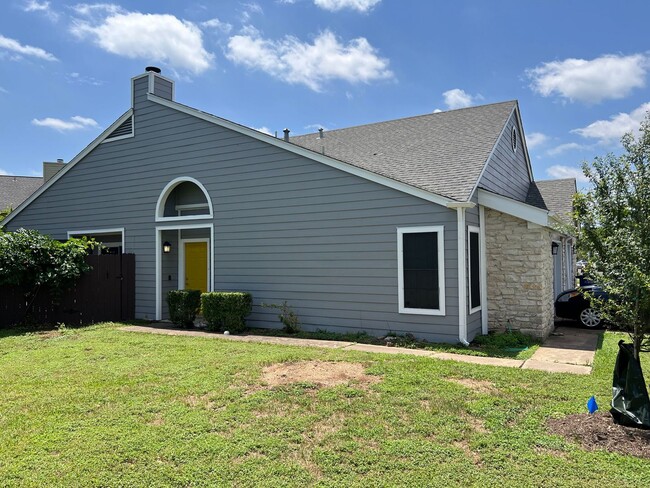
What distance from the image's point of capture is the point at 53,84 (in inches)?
567

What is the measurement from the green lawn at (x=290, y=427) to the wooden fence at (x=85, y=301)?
4.78 meters

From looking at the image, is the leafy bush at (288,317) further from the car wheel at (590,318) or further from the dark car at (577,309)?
the car wheel at (590,318)

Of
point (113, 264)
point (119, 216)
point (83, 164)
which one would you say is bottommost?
point (113, 264)

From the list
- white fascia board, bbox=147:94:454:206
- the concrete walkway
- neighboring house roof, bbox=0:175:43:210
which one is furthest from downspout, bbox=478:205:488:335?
neighboring house roof, bbox=0:175:43:210

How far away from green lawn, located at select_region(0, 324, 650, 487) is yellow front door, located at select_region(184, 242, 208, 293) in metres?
5.31

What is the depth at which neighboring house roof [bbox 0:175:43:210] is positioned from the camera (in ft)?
82.0

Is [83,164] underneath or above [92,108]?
underneath

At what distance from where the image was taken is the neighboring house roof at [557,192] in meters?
12.0

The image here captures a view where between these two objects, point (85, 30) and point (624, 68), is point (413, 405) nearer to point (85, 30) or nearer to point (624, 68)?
point (85, 30)

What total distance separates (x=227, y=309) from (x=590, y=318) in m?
8.31

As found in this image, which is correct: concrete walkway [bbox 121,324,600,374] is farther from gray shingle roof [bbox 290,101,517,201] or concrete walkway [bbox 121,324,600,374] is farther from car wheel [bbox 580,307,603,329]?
gray shingle roof [bbox 290,101,517,201]

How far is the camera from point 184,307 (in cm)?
1014

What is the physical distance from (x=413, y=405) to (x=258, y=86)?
11942 mm

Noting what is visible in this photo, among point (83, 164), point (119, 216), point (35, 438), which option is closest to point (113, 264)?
point (119, 216)
